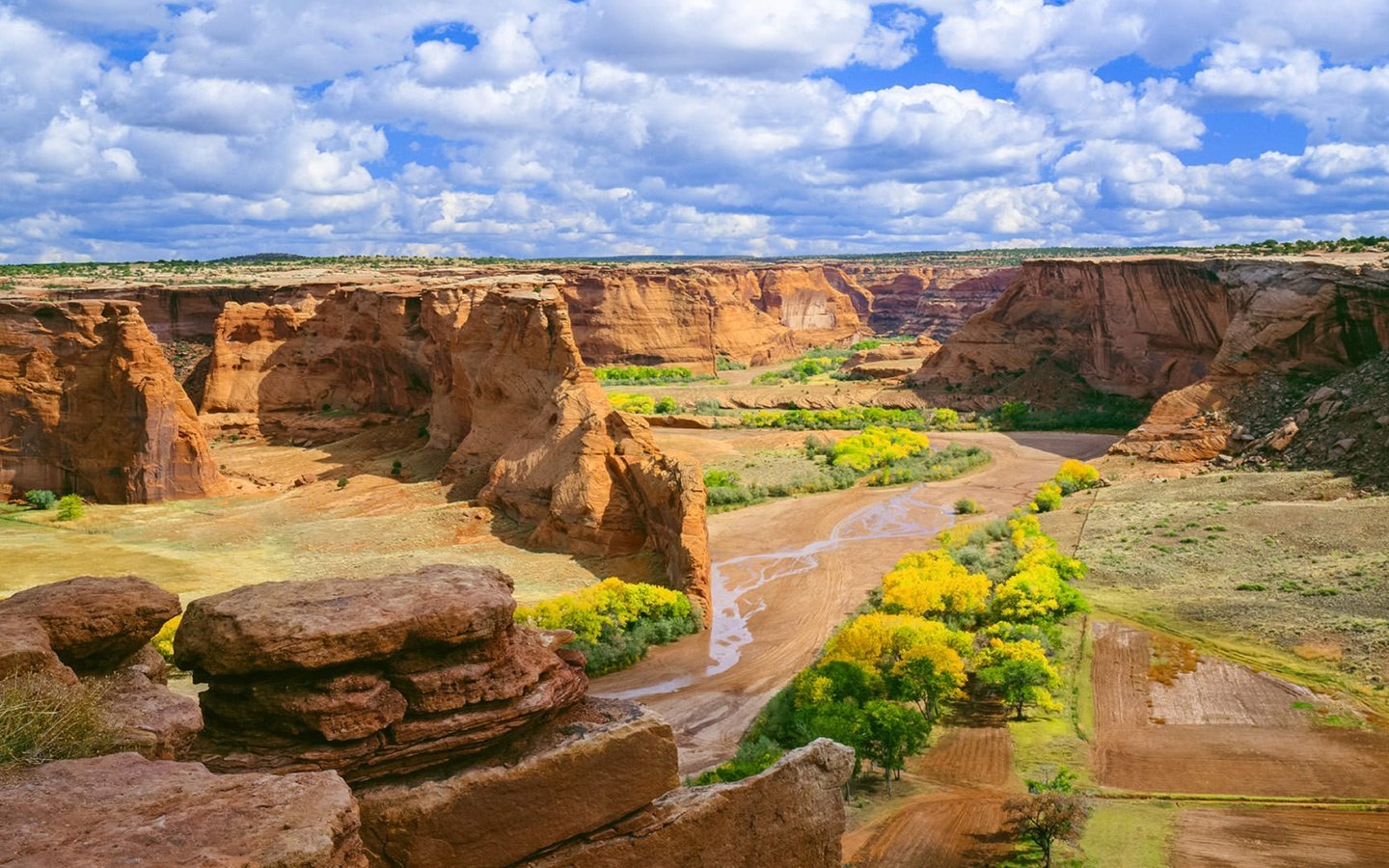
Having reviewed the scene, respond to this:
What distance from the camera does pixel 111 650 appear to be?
887 cm

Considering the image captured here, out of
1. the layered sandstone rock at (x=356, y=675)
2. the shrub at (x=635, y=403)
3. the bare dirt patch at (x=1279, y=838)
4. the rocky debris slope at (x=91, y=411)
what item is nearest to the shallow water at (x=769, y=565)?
the bare dirt patch at (x=1279, y=838)

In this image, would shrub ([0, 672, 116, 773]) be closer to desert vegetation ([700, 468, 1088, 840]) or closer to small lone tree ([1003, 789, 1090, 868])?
desert vegetation ([700, 468, 1088, 840])

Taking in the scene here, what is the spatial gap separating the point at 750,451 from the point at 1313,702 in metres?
34.3

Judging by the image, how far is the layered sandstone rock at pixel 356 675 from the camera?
7.70 metres

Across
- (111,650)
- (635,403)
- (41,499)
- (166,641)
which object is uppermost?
(111,650)

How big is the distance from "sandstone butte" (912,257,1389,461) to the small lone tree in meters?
34.2

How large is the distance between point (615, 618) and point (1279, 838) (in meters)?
13.4

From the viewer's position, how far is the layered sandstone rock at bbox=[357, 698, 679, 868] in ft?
26.2

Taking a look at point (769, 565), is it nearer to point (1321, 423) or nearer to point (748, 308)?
point (1321, 423)

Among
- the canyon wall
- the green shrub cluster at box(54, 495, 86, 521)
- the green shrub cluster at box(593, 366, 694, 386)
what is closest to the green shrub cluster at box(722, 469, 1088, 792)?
the green shrub cluster at box(54, 495, 86, 521)

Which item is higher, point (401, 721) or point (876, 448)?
point (401, 721)

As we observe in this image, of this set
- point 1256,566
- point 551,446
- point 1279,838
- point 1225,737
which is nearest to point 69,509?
point 551,446

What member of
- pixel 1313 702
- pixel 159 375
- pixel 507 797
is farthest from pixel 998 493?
pixel 507 797

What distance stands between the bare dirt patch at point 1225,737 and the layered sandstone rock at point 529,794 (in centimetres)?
1131
